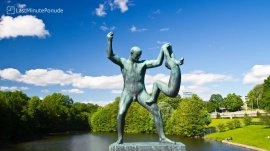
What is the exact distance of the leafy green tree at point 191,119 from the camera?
2766 inches

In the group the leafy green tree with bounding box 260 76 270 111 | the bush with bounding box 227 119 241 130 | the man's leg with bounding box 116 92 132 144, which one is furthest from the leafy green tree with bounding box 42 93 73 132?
the man's leg with bounding box 116 92 132 144

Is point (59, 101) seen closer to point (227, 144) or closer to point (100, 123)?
point (100, 123)

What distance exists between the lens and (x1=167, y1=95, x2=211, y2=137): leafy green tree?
70.3 metres

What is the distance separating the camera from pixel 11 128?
77.3m

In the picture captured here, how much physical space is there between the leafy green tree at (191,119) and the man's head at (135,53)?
6038 centimetres

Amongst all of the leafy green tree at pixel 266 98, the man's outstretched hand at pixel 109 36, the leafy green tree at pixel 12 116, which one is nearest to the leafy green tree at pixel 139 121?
the leafy green tree at pixel 12 116

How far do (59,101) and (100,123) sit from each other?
20.6 m

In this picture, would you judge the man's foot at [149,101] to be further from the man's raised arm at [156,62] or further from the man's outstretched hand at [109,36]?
the man's outstretched hand at [109,36]

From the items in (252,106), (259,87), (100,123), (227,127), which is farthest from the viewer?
(259,87)

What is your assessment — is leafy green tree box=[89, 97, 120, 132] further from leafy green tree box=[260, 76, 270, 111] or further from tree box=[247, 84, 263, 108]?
tree box=[247, 84, 263, 108]

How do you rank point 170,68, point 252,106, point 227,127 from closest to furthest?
point 170,68 → point 227,127 → point 252,106

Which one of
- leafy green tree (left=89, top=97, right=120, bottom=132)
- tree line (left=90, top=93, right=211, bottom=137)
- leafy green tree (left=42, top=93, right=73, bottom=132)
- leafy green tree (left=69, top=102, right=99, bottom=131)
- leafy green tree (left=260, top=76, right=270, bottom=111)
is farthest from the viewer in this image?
leafy green tree (left=69, top=102, right=99, bottom=131)

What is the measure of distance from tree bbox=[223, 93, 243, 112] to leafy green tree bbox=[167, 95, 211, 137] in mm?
73669

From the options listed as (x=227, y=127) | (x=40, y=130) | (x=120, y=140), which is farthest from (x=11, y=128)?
(x=120, y=140)
